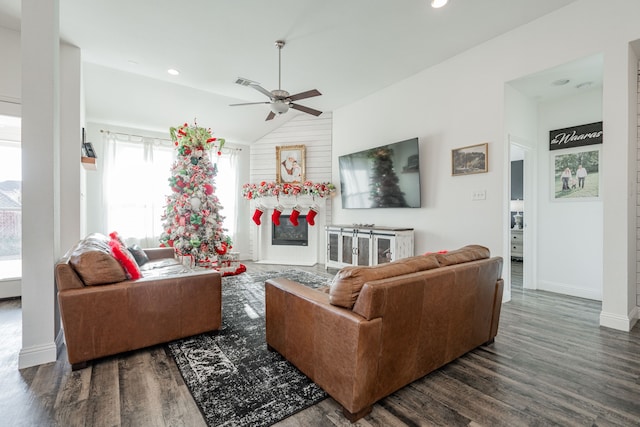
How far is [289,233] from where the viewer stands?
255 inches

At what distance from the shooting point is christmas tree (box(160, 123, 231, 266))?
484 cm

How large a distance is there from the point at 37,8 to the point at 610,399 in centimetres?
464

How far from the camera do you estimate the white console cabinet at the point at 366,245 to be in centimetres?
441

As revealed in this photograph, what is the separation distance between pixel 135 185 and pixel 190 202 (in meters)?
1.68

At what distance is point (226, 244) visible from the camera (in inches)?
205

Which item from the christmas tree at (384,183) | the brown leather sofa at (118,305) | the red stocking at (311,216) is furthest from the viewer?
the red stocking at (311,216)

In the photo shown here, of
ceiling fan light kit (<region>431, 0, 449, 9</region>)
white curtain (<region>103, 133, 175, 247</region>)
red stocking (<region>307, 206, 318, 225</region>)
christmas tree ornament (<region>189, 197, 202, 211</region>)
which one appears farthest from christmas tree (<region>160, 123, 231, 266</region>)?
ceiling fan light kit (<region>431, 0, 449, 9</region>)

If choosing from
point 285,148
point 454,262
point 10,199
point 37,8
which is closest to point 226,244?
point 285,148

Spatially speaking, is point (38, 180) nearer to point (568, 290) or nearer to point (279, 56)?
point (279, 56)

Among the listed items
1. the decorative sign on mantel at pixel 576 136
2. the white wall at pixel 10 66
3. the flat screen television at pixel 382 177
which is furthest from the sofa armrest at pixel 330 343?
the decorative sign on mantel at pixel 576 136

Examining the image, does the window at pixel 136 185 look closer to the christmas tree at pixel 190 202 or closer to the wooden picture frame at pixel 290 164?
the christmas tree at pixel 190 202

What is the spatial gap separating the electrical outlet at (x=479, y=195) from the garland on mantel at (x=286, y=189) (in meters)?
2.85

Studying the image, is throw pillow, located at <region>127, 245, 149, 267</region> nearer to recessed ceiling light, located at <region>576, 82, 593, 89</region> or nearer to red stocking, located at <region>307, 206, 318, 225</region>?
red stocking, located at <region>307, 206, 318, 225</region>

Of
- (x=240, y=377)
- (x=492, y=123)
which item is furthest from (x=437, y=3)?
(x=240, y=377)
